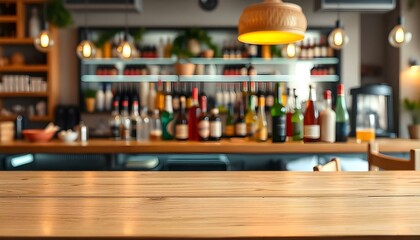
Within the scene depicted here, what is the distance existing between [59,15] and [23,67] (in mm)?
828

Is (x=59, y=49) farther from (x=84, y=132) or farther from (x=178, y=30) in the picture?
(x=84, y=132)

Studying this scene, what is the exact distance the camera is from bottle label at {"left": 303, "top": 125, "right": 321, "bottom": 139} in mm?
2721

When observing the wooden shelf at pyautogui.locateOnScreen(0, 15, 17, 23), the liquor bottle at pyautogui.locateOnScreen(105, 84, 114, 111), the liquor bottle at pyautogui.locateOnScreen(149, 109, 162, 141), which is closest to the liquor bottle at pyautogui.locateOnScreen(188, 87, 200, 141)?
the liquor bottle at pyautogui.locateOnScreen(149, 109, 162, 141)

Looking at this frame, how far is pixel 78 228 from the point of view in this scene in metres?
0.68

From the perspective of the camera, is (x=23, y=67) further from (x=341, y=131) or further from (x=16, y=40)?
(x=341, y=131)

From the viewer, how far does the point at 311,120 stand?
2832 millimetres

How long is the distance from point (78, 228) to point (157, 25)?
16.6 feet

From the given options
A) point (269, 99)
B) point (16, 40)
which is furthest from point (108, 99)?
point (269, 99)

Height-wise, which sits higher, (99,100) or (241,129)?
(99,100)

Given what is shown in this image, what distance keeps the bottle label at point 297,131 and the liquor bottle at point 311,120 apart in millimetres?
76

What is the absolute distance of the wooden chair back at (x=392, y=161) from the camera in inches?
55.5

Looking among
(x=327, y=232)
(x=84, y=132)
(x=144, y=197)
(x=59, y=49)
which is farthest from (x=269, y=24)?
(x=59, y=49)

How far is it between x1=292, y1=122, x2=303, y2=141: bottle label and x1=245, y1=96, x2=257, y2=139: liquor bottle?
0.30 meters

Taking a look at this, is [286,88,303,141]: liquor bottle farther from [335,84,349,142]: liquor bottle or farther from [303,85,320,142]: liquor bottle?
[335,84,349,142]: liquor bottle
